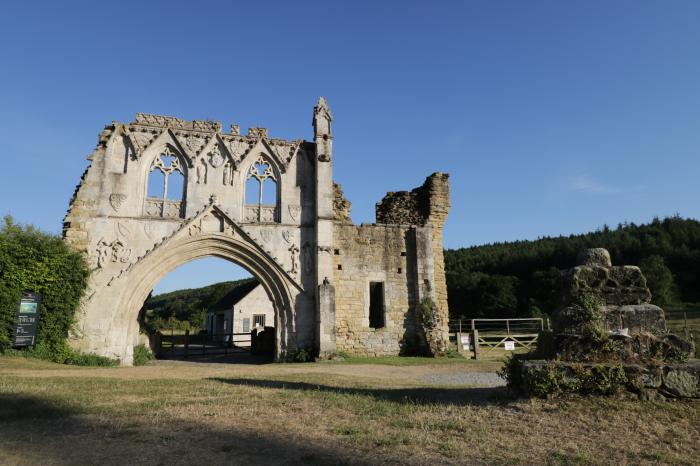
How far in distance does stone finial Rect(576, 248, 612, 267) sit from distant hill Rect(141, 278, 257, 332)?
50.1 ft

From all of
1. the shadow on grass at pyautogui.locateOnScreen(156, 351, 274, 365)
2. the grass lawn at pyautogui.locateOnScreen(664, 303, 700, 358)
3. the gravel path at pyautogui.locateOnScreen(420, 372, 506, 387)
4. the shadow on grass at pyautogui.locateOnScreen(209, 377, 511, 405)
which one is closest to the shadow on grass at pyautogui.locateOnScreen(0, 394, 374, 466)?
the shadow on grass at pyautogui.locateOnScreen(209, 377, 511, 405)

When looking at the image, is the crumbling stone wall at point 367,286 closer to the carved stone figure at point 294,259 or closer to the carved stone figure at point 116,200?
the carved stone figure at point 294,259

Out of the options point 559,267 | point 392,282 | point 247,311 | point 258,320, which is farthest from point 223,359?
point 559,267

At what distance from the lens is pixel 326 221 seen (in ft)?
55.5

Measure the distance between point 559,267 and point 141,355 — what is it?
50.9 m

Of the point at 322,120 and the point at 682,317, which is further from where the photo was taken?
the point at 682,317

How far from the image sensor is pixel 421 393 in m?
7.01

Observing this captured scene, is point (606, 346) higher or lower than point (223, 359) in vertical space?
higher

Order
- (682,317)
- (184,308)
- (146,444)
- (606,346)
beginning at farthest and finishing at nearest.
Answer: (184,308), (682,317), (606,346), (146,444)

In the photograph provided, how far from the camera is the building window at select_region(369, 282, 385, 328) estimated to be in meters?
17.8

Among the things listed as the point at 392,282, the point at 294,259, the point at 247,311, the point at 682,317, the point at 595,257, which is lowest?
the point at 682,317

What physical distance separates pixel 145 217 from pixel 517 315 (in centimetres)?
4351

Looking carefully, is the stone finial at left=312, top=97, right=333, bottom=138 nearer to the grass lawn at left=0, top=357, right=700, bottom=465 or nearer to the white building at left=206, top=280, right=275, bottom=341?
the grass lawn at left=0, top=357, right=700, bottom=465

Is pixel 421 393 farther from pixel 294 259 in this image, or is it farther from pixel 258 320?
pixel 258 320
